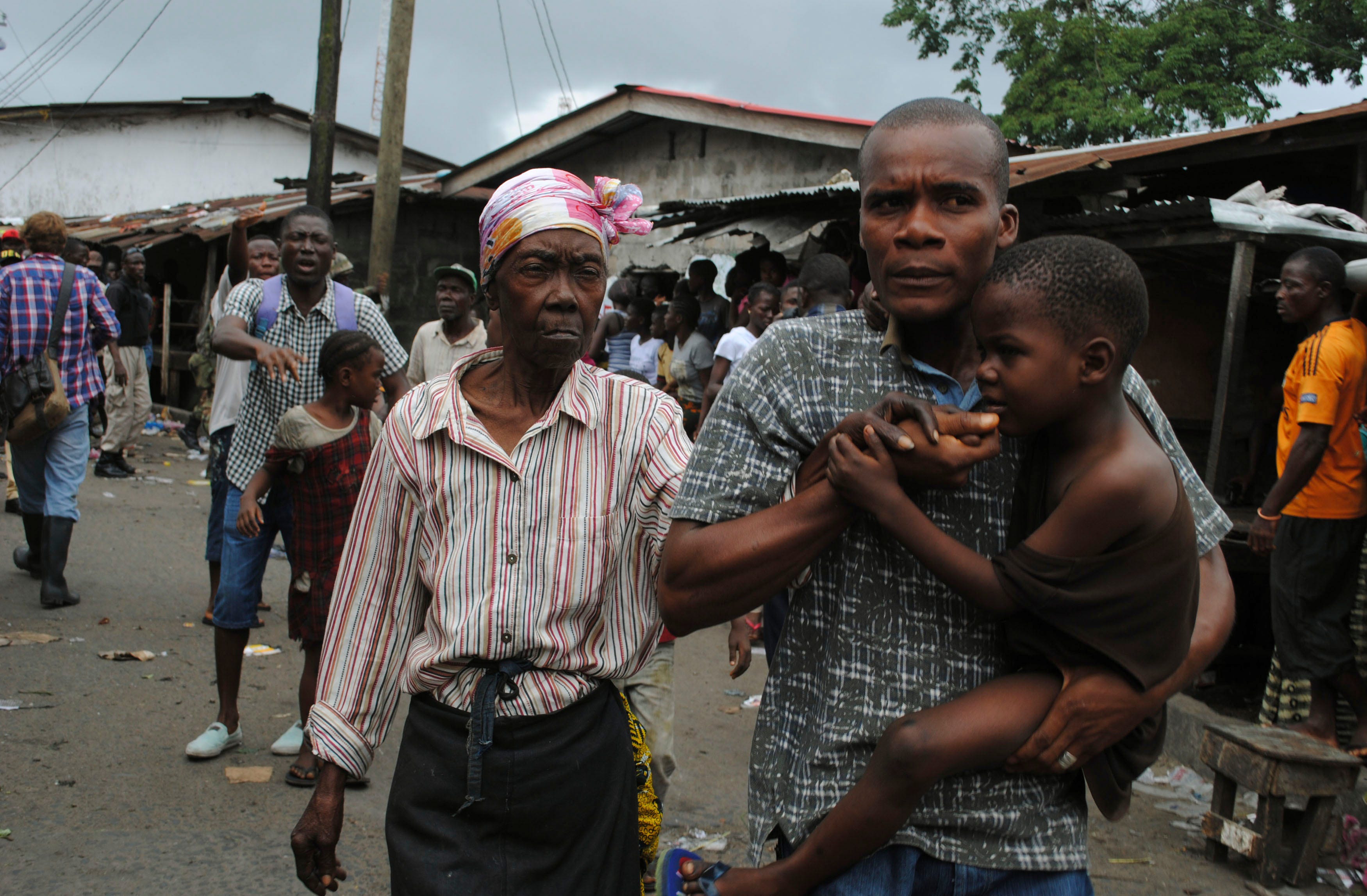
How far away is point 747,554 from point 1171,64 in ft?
64.1

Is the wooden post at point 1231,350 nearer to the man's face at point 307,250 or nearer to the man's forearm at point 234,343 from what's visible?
the man's face at point 307,250

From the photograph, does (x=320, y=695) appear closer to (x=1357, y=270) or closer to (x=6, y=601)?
(x=1357, y=270)

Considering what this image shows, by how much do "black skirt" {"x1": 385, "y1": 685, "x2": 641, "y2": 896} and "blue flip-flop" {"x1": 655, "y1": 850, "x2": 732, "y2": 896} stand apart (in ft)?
1.18

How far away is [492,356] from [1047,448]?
1.31 m

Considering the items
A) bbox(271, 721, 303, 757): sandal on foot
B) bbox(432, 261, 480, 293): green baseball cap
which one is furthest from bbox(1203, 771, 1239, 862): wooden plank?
bbox(432, 261, 480, 293): green baseball cap

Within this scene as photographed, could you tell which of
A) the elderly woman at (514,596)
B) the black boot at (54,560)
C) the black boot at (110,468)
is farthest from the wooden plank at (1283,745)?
the black boot at (110,468)

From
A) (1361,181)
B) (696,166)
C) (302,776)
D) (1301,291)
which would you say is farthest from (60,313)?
(1361,181)

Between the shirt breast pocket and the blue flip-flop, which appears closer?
the blue flip-flop

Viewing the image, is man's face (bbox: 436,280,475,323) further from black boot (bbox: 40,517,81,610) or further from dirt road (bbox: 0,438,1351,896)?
black boot (bbox: 40,517,81,610)

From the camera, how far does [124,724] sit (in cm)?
507

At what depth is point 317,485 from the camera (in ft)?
14.6

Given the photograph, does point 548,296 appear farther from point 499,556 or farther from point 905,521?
point 905,521

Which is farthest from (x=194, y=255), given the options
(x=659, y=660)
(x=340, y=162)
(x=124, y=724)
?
(x=659, y=660)

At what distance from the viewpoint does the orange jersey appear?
505 cm
